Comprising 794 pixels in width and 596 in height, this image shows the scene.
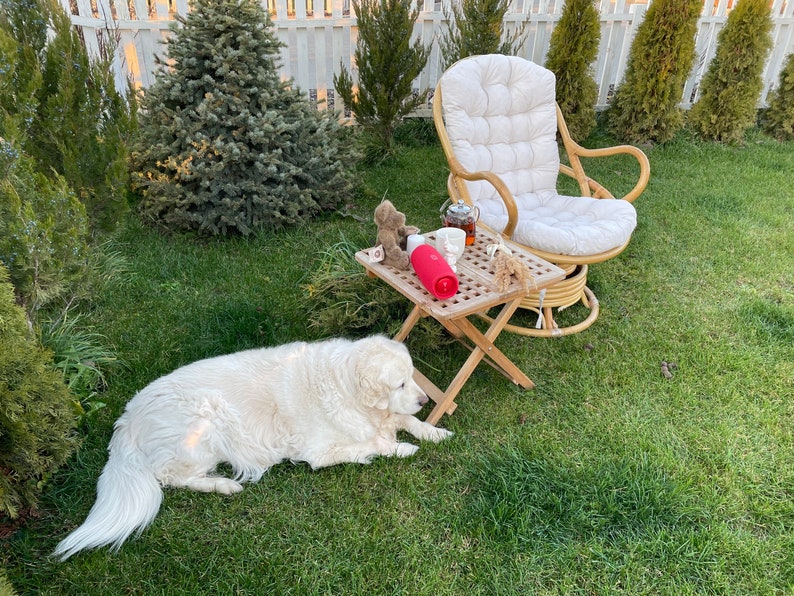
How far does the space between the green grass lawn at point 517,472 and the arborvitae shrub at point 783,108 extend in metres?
3.82

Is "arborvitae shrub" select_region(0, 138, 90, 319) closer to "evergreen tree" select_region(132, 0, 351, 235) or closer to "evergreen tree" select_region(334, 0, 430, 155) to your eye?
"evergreen tree" select_region(132, 0, 351, 235)

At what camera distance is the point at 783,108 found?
22.7 ft

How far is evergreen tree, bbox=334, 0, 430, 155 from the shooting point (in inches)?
213

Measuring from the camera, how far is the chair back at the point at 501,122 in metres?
3.73

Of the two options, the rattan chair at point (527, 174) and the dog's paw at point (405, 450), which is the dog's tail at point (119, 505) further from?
the rattan chair at point (527, 174)

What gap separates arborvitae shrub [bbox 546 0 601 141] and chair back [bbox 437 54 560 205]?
2.45 m

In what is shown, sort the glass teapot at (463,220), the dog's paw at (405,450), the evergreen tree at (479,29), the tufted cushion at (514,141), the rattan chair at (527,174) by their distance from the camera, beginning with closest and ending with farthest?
the dog's paw at (405,450) < the glass teapot at (463,220) < the rattan chair at (527,174) < the tufted cushion at (514,141) < the evergreen tree at (479,29)

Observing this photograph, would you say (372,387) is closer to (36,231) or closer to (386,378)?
(386,378)

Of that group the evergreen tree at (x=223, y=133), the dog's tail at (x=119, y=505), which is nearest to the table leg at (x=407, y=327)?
the dog's tail at (x=119, y=505)

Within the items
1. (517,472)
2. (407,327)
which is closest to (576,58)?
(407,327)

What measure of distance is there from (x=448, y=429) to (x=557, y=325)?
1.20 meters

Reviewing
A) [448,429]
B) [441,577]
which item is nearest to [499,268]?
[448,429]

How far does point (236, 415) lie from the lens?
7.85 ft

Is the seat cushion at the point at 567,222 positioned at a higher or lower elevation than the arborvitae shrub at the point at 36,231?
lower
